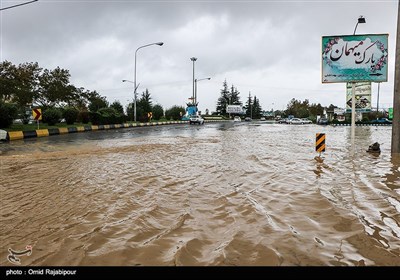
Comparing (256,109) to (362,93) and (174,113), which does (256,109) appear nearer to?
(174,113)

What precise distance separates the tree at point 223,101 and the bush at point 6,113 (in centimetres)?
10475

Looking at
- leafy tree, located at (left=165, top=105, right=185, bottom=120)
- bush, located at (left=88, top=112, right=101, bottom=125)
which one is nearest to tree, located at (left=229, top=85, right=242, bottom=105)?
leafy tree, located at (left=165, top=105, right=185, bottom=120)

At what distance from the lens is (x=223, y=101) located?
12506 cm

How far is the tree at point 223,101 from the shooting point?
12356 cm

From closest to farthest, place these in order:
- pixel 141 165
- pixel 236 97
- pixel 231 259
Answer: pixel 231 259
pixel 141 165
pixel 236 97

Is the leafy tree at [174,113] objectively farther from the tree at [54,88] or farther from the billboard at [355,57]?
the billboard at [355,57]

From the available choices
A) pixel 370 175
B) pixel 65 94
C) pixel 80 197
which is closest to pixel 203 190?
pixel 80 197

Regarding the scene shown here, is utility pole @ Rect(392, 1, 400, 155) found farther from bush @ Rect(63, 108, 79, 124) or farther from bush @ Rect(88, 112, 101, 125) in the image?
bush @ Rect(88, 112, 101, 125)

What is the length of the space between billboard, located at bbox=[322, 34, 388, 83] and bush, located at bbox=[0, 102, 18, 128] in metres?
18.3

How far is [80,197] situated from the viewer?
512 cm

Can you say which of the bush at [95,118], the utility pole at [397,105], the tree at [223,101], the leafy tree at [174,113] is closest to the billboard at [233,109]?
the tree at [223,101]

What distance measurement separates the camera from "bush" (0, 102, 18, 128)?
Result: 19.2 metres
